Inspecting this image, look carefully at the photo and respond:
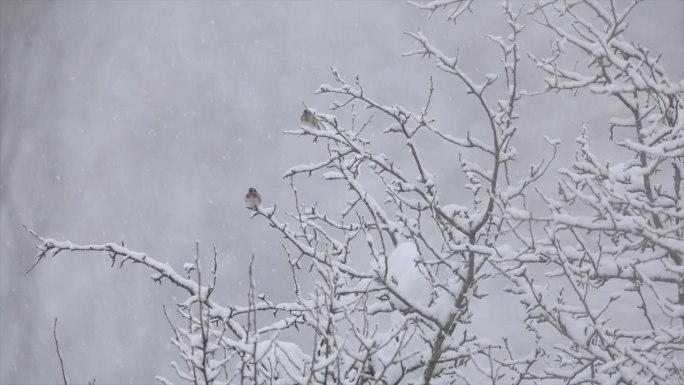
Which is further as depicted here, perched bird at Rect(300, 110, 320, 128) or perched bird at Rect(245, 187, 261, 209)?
perched bird at Rect(300, 110, 320, 128)

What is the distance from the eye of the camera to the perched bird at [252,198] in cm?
480

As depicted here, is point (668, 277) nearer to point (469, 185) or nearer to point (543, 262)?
point (543, 262)

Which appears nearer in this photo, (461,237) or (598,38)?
(598,38)

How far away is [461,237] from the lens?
213 inches

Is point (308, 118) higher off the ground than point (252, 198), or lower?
higher

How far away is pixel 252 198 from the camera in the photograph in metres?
4.82

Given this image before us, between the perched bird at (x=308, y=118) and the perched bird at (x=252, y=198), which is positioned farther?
the perched bird at (x=308, y=118)

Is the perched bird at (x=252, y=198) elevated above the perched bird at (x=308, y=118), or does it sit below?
below

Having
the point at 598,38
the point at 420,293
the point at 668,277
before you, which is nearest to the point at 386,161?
the point at 420,293

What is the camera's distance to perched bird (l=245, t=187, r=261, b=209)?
480 cm

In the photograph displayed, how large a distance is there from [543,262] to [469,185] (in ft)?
4.77

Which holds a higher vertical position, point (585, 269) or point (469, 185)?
point (469, 185)

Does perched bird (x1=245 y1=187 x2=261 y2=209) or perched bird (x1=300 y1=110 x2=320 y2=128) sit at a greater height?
perched bird (x1=300 y1=110 x2=320 y2=128)

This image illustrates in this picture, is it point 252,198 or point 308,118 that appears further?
point 308,118
